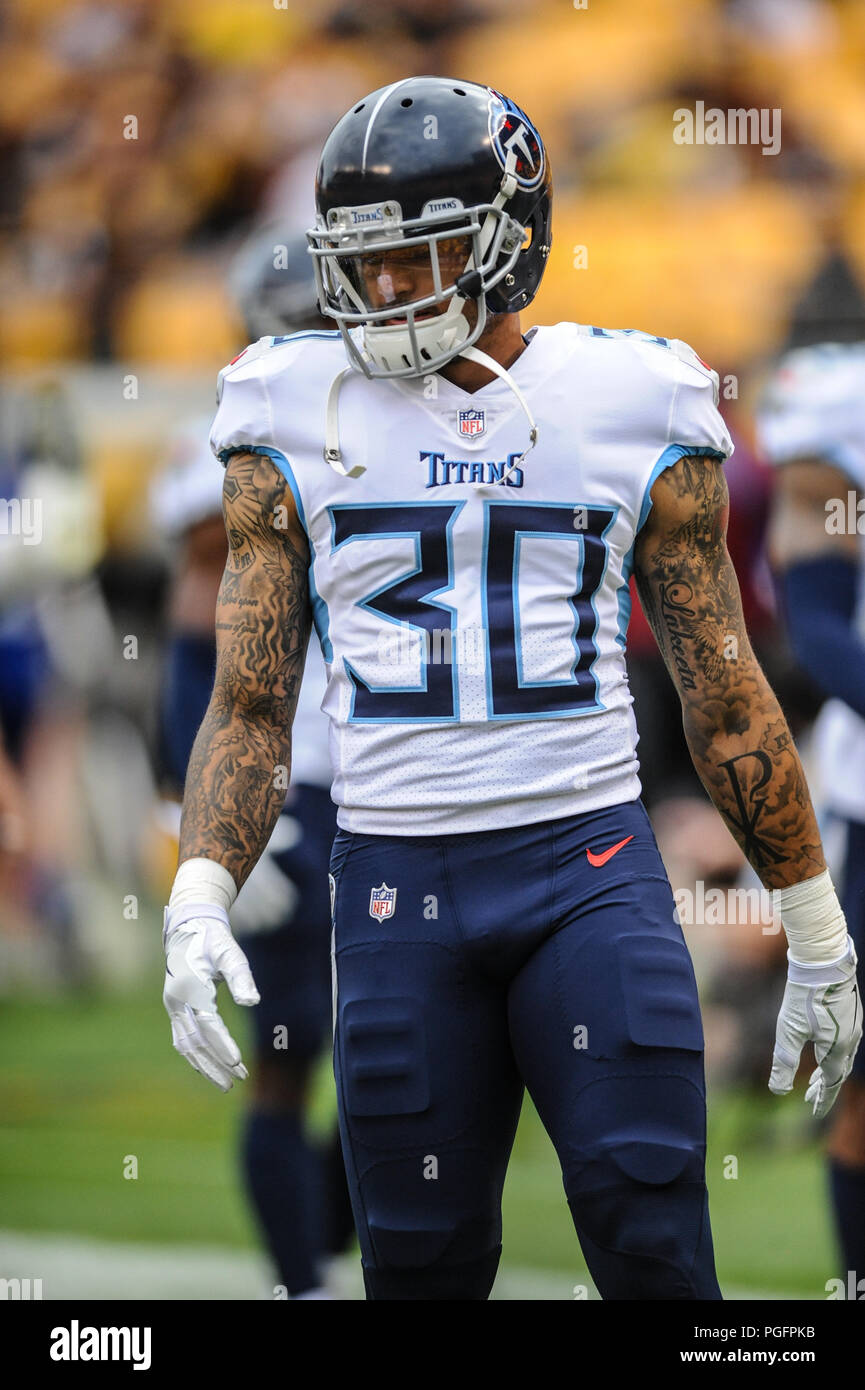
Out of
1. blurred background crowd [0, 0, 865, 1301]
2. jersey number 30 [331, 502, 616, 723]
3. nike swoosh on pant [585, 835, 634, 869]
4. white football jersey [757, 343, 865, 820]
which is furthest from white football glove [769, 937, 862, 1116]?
blurred background crowd [0, 0, 865, 1301]

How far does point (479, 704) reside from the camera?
2266 millimetres

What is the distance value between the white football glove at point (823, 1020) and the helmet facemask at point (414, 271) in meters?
0.96

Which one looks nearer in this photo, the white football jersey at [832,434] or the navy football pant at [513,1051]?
the navy football pant at [513,1051]

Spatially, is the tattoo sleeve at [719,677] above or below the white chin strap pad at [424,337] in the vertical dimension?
below

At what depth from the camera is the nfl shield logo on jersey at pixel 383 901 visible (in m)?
2.29

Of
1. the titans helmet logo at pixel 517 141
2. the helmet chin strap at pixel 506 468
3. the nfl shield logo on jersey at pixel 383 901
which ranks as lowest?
the nfl shield logo on jersey at pixel 383 901

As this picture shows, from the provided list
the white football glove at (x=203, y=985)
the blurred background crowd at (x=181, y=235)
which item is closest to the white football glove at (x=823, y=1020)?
the white football glove at (x=203, y=985)

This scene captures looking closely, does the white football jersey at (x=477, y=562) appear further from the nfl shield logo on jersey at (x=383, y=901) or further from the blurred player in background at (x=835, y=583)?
the blurred player in background at (x=835, y=583)

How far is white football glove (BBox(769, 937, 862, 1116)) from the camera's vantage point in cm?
248

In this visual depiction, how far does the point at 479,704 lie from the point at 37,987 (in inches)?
193

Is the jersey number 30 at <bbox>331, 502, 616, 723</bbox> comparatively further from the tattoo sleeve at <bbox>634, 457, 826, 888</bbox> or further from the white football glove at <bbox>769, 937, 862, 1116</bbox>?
the white football glove at <bbox>769, 937, 862, 1116</bbox>

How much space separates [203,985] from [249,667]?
42cm

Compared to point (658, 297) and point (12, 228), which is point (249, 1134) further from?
point (12, 228)

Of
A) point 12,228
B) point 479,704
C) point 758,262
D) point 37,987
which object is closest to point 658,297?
point 758,262
